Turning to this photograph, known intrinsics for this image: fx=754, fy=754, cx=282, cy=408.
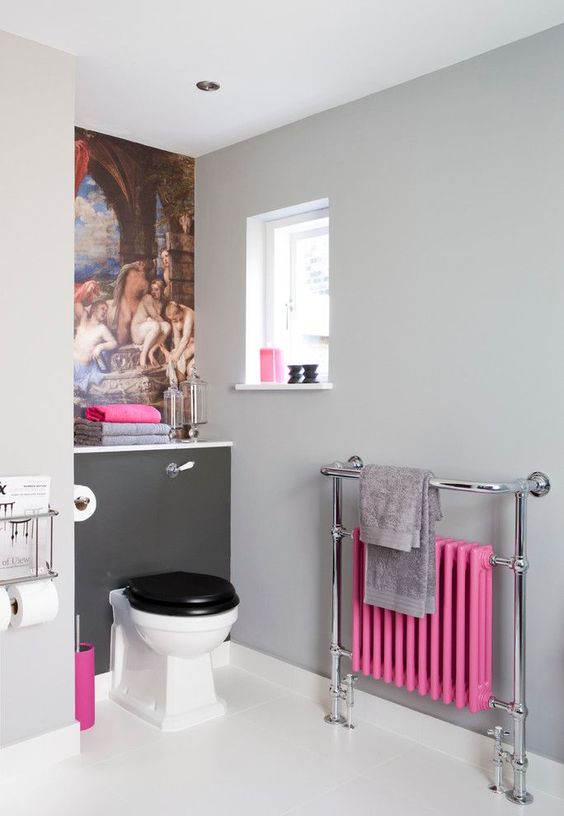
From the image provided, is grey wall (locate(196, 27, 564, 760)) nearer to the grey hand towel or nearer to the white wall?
the grey hand towel

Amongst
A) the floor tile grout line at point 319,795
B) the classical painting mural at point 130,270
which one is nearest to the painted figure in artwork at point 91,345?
the classical painting mural at point 130,270

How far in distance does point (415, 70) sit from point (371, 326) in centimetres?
88

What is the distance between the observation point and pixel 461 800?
7.23 feet

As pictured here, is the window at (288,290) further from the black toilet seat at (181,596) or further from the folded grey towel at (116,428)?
the black toilet seat at (181,596)

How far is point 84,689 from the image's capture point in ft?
8.60

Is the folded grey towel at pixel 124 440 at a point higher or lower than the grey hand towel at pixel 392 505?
higher

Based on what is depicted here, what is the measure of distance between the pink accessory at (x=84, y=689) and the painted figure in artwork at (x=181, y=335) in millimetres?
1333

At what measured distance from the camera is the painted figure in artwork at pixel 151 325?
3305 mm

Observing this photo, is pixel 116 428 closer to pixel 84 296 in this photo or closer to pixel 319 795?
pixel 84 296

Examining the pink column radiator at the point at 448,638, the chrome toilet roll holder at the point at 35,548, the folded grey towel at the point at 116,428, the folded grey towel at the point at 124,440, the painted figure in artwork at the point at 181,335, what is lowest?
the pink column radiator at the point at 448,638

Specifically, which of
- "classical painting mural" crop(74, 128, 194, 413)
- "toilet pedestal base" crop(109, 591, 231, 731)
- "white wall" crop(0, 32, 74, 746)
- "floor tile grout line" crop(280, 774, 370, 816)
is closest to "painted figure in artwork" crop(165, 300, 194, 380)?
"classical painting mural" crop(74, 128, 194, 413)

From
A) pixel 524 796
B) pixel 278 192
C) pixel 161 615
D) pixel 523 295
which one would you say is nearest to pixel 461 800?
pixel 524 796

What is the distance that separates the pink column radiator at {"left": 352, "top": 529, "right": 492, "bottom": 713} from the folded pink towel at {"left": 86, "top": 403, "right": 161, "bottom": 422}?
114 cm

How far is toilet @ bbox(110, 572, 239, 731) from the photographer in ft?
8.63
